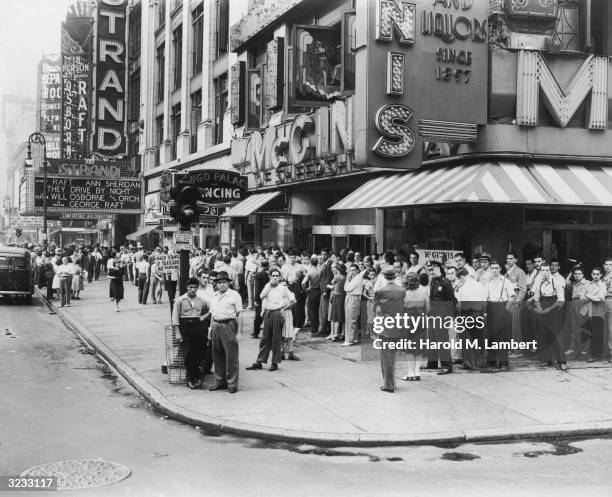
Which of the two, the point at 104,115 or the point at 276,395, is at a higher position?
the point at 104,115

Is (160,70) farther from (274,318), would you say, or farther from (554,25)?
(274,318)

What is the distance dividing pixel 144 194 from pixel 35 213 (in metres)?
7.50

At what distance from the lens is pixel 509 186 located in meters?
15.3

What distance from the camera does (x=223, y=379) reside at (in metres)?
10.5

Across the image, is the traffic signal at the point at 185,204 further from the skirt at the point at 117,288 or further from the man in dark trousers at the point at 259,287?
the skirt at the point at 117,288

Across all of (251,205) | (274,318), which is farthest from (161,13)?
(274,318)

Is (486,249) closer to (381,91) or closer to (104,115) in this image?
(381,91)

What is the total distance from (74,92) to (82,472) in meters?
50.2

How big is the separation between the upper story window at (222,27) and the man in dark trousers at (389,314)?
2774cm

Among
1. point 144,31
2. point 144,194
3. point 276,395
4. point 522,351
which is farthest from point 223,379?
point 144,31

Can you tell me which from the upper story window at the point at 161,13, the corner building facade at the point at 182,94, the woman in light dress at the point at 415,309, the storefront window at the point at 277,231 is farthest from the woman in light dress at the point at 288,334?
the upper story window at the point at 161,13

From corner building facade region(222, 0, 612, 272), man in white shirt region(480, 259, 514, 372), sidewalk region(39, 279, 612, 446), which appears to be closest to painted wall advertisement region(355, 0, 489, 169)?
corner building facade region(222, 0, 612, 272)

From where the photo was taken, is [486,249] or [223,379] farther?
[486,249]

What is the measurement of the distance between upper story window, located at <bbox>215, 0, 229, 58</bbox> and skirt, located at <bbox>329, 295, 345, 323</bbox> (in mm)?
23866
